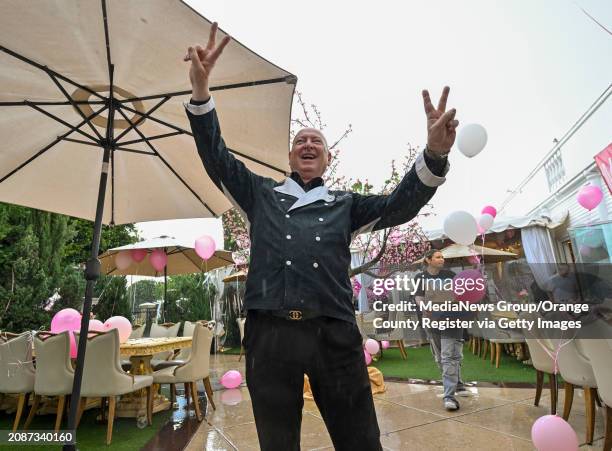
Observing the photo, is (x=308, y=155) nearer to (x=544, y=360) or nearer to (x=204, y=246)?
(x=544, y=360)

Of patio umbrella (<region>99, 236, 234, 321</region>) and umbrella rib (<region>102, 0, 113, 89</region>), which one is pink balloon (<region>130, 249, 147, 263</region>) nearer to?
patio umbrella (<region>99, 236, 234, 321</region>)

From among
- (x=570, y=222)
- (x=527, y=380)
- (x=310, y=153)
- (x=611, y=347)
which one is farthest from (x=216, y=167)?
(x=570, y=222)

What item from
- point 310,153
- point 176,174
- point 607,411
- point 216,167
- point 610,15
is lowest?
point 607,411

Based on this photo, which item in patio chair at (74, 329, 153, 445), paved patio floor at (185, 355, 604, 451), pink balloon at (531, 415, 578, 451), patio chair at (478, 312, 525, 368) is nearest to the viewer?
pink balloon at (531, 415, 578, 451)

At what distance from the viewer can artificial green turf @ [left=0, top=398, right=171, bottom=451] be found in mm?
3494

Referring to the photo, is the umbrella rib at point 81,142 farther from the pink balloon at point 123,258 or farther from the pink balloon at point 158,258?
the pink balloon at point 123,258

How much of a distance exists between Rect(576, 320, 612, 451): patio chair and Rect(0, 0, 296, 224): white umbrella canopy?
8.68 ft

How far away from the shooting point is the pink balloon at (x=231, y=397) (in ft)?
16.9

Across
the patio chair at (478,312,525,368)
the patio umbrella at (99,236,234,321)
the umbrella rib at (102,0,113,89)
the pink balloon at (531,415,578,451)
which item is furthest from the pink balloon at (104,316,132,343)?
the patio chair at (478,312,525,368)

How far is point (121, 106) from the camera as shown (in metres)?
2.66

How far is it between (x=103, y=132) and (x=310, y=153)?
90.2 inches

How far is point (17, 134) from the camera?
9.27 ft

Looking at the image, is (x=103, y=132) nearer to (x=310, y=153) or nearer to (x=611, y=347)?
(x=310, y=153)

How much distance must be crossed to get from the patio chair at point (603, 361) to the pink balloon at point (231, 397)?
406 cm
